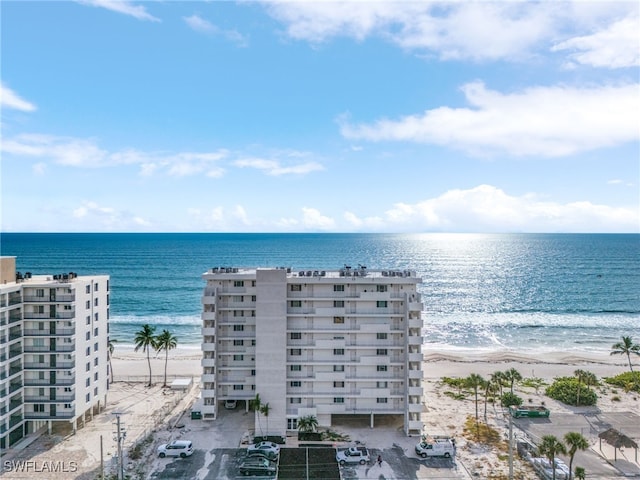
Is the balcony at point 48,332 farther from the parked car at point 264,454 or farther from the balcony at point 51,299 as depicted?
the parked car at point 264,454

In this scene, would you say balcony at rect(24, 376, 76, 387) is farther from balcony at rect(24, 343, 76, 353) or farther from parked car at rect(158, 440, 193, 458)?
parked car at rect(158, 440, 193, 458)

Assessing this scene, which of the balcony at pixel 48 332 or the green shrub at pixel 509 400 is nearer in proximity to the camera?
A: the balcony at pixel 48 332

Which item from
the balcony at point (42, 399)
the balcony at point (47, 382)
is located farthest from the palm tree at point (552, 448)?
the balcony at point (42, 399)

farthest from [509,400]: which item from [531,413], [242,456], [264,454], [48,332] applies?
[48,332]

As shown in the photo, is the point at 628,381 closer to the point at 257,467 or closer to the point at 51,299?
the point at 257,467

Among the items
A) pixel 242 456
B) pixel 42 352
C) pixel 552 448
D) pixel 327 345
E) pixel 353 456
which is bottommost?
pixel 242 456

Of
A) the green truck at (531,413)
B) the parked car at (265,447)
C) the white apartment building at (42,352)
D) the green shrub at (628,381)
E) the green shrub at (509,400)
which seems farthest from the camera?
the green shrub at (628,381)

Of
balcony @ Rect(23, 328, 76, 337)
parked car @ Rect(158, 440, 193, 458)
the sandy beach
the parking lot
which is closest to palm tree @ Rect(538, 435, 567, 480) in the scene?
the sandy beach
